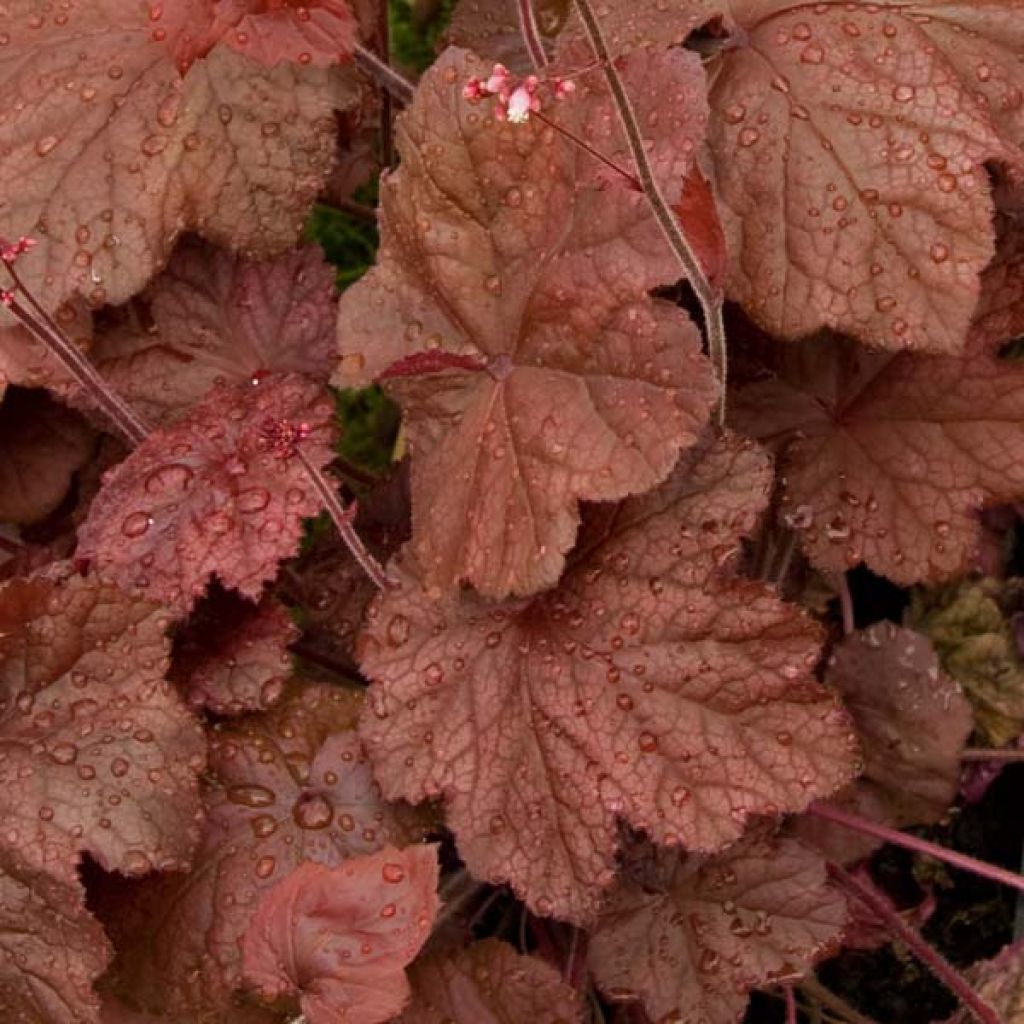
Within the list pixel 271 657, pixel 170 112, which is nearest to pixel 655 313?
pixel 271 657

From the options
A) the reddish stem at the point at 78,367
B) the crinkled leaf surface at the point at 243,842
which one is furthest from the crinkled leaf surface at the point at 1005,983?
the reddish stem at the point at 78,367

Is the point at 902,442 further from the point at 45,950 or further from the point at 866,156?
the point at 45,950

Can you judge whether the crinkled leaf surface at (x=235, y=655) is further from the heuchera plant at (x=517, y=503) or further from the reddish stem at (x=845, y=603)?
the reddish stem at (x=845, y=603)

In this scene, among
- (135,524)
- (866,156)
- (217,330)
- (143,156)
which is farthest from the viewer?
(217,330)

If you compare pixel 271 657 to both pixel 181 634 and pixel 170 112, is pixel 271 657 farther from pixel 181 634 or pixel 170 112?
pixel 170 112

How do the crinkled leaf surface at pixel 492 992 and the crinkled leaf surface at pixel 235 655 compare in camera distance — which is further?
the crinkled leaf surface at pixel 235 655

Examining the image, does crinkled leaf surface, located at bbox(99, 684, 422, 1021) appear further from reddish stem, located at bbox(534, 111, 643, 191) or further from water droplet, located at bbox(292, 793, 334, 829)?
reddish stem, located at bbox(534, 111, 643, 191)

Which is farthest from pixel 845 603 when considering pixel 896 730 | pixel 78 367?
pixel 78 367
